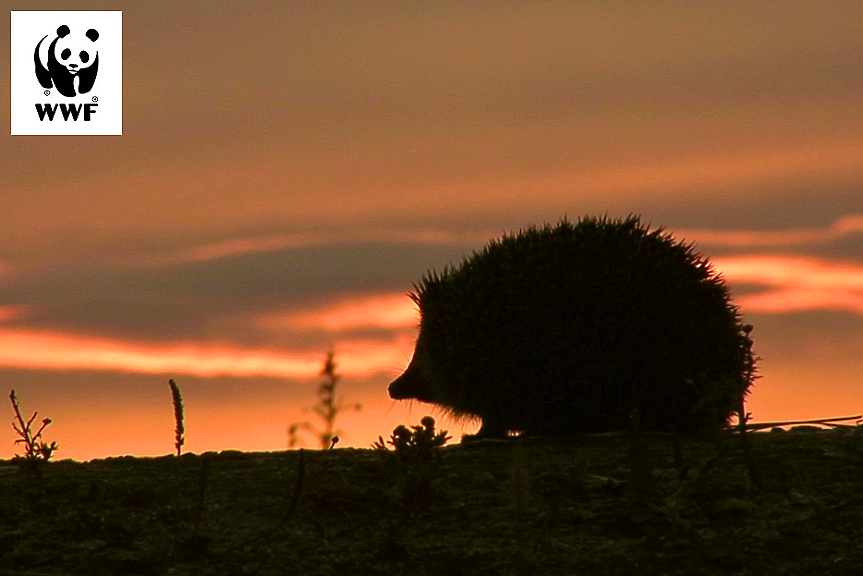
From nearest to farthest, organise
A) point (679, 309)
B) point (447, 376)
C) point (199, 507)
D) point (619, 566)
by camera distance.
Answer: point (619, 566) < point (199, 507) < point (679, 309) < point (447, 376)

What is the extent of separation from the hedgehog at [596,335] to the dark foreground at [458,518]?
10.3 ft

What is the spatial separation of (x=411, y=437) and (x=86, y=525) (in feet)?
5.85

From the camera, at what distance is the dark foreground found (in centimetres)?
553

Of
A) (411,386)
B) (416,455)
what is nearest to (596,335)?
(411,386)

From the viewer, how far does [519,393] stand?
11133mm

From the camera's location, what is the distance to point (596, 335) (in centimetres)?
1077

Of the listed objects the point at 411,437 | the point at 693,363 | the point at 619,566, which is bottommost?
the point at 619,566

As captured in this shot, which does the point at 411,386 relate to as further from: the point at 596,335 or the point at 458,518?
the point at 458,518

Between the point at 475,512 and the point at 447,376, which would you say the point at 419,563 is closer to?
the point at 475,512

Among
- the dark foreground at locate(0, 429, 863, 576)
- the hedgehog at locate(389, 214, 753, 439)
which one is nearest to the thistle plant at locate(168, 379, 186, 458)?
the dark foreground at locate(0, 429, 863, 576)

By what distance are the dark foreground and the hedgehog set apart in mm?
3134

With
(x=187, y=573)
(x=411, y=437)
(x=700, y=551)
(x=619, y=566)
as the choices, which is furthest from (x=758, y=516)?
(x=187, y=573)

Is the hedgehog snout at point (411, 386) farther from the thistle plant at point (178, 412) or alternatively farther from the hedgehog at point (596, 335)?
the thistle plant at point (178, 412)

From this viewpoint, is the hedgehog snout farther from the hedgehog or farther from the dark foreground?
the dark foreground
